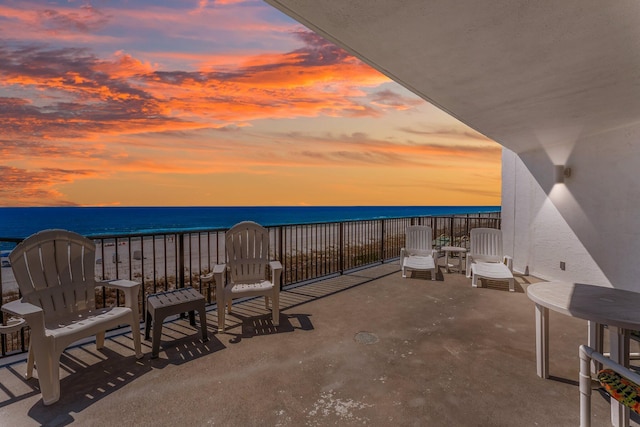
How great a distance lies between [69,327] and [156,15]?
5.56 m

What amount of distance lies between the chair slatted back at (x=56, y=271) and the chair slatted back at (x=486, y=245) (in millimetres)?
6260

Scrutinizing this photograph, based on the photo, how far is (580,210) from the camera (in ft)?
15.9

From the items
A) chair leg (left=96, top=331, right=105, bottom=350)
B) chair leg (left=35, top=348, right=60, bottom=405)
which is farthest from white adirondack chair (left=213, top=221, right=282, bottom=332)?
chair leg (left=35, top=348, right=60, bottom=405)

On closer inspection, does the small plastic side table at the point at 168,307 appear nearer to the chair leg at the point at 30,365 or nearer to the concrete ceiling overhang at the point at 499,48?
the chair leg at the point at 30,365

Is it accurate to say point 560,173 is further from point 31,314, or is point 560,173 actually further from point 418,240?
point 31,314

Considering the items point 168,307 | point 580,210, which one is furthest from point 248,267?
point 580,210

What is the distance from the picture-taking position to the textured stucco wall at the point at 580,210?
412cm

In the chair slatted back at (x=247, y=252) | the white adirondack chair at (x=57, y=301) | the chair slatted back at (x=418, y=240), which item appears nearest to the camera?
the white adirondack chair at (x=57, y=301)

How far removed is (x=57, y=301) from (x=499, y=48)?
14.2 ft

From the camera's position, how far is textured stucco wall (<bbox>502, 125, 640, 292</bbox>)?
4117 mm

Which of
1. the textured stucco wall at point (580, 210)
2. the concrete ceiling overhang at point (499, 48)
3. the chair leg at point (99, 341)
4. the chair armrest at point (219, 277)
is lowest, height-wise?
the chair leg at point (99, 341)

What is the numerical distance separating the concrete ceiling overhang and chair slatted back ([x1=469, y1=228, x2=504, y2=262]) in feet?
8.91

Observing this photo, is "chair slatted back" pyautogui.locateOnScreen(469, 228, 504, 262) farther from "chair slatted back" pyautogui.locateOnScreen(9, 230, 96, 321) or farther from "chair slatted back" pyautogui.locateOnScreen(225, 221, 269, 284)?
"chair slatted back" pyautogui.locateOnScreen(9, 230, 96, 321)

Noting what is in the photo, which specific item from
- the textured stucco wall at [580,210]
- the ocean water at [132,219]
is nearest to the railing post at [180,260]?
the textured stucco wall at [580,210]
